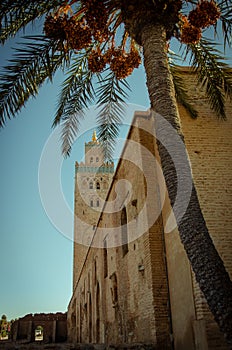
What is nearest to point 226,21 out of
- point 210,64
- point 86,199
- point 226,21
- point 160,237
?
point 226,21

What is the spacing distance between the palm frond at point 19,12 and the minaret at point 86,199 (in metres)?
30.7

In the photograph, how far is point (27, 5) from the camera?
5.26 m

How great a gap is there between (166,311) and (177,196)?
436 cm

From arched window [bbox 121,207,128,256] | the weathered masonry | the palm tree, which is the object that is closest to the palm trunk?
the palm tree

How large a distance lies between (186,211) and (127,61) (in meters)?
3.30

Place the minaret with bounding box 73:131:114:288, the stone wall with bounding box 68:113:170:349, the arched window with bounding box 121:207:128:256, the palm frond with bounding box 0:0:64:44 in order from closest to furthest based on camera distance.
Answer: the palm frond with bounding box 0:0:64:44 → the stone wall with bounding box 68:113:170:349 → the arched window with bounding box 121:207:128:256 → the minaret with bounding box 73:131:114:288

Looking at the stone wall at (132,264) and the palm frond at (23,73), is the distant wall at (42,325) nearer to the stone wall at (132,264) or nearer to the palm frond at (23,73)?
the stone wall at (132,264)

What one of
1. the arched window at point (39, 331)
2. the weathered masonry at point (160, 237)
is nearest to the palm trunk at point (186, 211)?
the weathered masonry at point (160, 237)

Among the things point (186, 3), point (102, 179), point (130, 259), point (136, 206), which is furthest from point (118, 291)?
point (102, 179)

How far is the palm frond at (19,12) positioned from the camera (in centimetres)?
504

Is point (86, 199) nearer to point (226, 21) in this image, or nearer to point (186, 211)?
point (226, 21)

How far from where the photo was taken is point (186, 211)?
161 inches

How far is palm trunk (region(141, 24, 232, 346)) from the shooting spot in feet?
11.6

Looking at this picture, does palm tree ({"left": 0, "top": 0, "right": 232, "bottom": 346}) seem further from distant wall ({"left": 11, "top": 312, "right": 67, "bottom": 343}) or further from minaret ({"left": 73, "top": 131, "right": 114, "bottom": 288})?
distant wall ({"left": 11, "top": 312, "right": 67, "bottom": 343})
